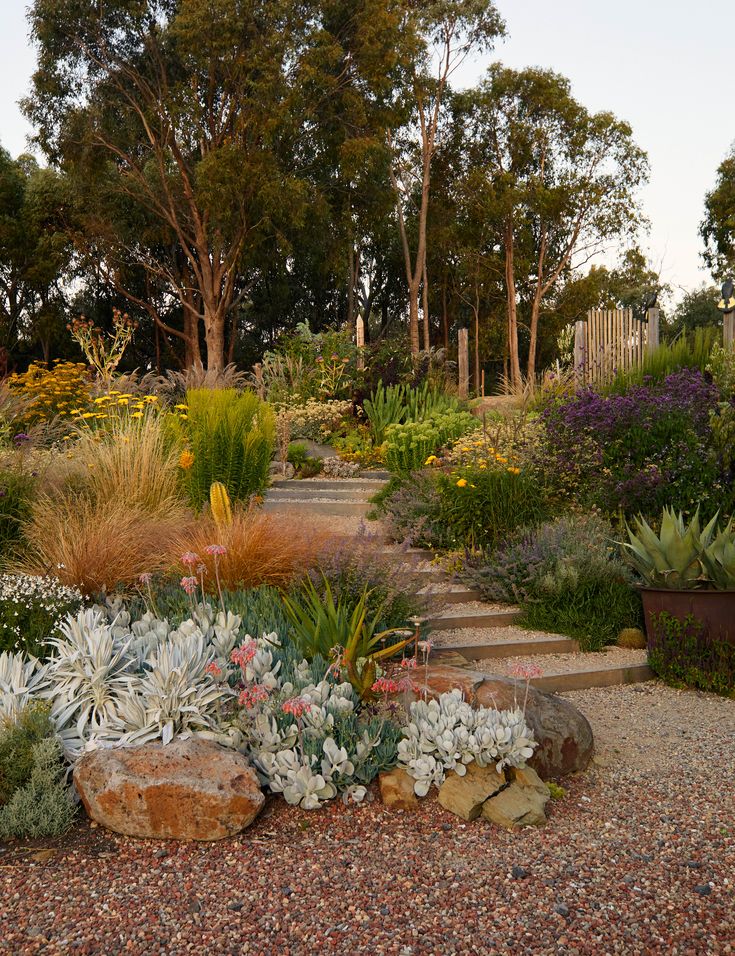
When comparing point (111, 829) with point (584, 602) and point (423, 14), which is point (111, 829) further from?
point (423, 14)

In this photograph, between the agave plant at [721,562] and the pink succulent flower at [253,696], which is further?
the agave plant at [721,562]

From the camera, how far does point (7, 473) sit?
6328 mm

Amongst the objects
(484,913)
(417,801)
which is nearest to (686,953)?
(484,913)

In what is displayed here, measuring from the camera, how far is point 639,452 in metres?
7.54

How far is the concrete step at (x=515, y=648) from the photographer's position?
5.30 meters

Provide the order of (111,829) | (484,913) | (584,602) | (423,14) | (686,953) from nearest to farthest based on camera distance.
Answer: (686,953) → (484,913) → (111,829) → (584,602) → (423,14)

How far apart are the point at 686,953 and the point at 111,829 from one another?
2.03m

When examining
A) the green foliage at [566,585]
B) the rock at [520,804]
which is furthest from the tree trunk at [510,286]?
the rock at [520,804]

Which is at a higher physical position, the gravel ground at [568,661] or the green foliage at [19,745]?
the green foliage at [19,745]

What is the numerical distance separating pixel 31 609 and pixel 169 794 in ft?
5.25

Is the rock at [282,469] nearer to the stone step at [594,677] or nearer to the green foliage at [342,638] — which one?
the stone step at [594,677]

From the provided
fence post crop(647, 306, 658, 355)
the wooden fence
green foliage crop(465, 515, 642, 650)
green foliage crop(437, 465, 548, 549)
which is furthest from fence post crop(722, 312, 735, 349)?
green foliage crop(465, 515, 642, 650)

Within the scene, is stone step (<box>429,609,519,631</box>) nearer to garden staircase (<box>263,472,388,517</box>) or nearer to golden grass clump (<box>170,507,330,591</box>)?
golden grass clump (<box>170,507,330,591</box>)

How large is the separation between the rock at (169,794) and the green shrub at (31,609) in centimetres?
102
